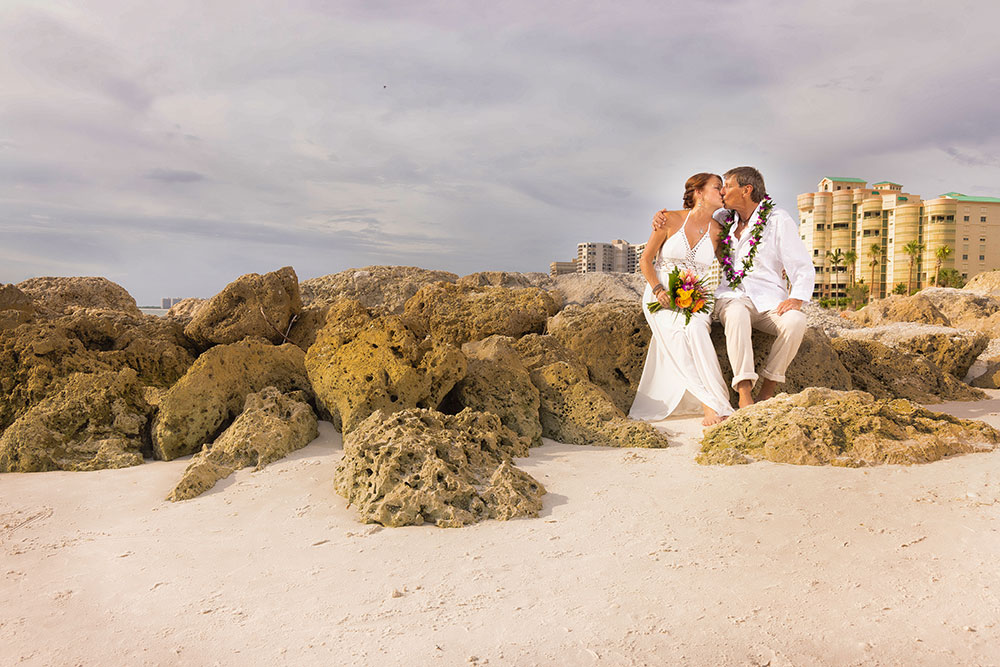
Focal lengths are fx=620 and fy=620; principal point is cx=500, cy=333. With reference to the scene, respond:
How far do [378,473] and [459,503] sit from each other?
0.50m

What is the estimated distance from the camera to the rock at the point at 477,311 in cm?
670

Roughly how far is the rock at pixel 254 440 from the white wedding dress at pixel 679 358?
2.89m

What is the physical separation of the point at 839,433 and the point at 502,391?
2405mm

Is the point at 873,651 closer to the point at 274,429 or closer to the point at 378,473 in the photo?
the point at 378,473

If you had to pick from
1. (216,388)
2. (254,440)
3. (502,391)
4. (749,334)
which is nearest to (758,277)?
(749,334)

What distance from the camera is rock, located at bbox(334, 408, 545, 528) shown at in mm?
3230

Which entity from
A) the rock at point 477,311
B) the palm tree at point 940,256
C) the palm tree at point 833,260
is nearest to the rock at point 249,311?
the rock at point 477,311

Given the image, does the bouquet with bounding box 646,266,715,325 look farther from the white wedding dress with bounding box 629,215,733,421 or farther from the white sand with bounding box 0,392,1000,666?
the white sand with bounding box 0,392,1000,666

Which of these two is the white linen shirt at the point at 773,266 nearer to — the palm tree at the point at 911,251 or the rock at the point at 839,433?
the rock at the point at 839,433

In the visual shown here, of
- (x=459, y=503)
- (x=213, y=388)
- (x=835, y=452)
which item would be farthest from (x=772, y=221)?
(x=213, y=388)

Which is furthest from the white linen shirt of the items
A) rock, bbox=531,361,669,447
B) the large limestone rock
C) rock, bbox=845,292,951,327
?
rock, bbox=845,292,951,327

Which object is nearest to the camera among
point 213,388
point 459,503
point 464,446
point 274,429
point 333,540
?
point 333,540

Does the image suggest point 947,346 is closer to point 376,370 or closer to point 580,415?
point 580,415

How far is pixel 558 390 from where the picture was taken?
516 centimetres
